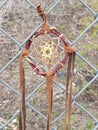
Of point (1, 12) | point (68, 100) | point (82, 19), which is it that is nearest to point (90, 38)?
point (82, 19)

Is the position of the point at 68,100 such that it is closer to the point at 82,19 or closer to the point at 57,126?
the point at 57,126

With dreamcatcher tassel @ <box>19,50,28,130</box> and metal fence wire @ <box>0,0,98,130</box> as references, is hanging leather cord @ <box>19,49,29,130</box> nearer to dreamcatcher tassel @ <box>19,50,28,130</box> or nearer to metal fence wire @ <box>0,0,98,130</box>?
dreamcatcher tassel @ <box>19,50,28,130</box>

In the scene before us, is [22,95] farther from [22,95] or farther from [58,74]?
[58,74]

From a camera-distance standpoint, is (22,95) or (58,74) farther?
(58,74)

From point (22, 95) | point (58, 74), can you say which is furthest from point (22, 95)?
point (58, 74)

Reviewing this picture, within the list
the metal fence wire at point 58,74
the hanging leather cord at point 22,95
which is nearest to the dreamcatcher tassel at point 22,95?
the hanging leather cord at point 22,95

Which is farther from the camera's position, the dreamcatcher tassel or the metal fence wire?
the metal fence wire

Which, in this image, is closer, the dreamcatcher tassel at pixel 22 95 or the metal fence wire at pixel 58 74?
the dreamcatcher tassel at pixel 22 95

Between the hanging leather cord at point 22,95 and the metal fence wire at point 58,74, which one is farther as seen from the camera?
the metal fence wire at point 58,74

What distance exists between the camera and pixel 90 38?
2.26 m

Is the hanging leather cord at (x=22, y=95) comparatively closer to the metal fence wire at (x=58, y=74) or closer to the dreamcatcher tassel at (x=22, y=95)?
the dreamcatcher tassel at (x=22, y=95)

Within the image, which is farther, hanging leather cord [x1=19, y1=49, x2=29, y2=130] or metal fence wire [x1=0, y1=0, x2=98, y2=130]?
metal fence wire [x1=0, y1=0, x2=98, y2=130]

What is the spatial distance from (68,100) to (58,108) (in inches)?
40.1

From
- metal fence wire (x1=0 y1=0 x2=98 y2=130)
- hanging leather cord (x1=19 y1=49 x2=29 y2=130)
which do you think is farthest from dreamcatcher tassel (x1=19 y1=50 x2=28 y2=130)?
metal fence wire (x1=0 y1=0 x2=98 y2=130)
